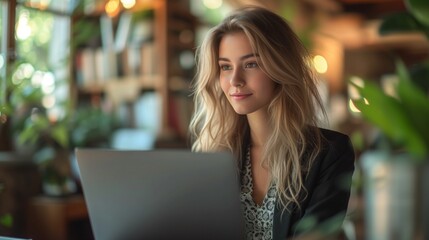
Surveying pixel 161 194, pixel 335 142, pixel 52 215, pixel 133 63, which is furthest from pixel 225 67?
pixel 133 63

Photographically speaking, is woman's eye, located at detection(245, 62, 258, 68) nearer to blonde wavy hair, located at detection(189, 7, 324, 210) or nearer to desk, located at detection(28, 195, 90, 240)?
blonde wavy hair, located at detection(189, 7, 324, 210)

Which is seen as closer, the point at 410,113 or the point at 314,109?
the point at 410,113

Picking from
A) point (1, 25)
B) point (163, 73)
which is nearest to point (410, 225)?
point (1, 25)

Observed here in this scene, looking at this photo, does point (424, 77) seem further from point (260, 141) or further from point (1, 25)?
point (1, 25)

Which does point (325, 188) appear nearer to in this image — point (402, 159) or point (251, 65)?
point (251, 65)

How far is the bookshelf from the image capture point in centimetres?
507

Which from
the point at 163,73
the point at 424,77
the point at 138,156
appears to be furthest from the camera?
the point at 163,73

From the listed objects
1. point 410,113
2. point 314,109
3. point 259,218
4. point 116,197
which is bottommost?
point 259,218

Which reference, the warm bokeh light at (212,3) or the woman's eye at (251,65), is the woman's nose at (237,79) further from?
the warm bokeh light at (212,3)

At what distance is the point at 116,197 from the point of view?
1.33 metres

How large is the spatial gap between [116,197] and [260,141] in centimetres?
52

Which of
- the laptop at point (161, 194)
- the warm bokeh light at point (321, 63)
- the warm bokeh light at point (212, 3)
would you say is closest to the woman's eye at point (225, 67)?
the laptop at point (161, 194)

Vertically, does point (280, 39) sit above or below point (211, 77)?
above

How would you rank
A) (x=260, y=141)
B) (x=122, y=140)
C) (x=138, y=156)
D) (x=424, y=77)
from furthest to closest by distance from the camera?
(x=122, y=140)
(x=424, y=77)
(x=260, y=141)
(x=138, y=156)
